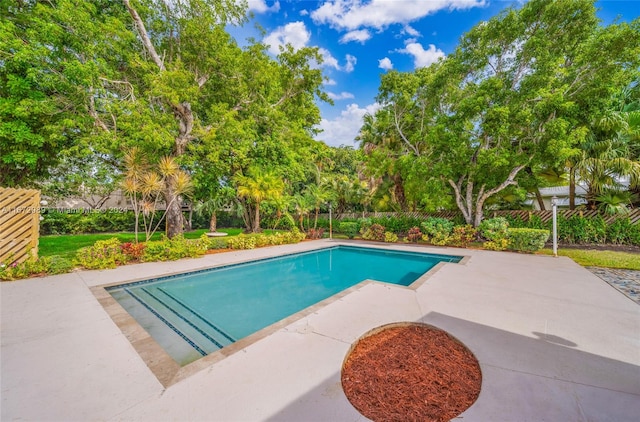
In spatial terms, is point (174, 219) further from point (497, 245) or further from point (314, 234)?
point (497, 245)

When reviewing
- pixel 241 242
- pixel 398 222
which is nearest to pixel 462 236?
pixel 398 222

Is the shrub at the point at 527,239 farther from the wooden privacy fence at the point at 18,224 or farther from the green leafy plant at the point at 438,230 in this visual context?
the wooden privacy fence at the point at 18,224

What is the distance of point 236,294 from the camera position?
17.9 ft

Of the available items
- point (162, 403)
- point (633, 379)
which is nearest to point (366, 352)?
point (162, 403)

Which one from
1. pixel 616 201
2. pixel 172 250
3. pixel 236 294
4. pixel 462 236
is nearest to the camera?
pixel 236 294

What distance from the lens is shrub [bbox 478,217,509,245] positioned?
9562mm

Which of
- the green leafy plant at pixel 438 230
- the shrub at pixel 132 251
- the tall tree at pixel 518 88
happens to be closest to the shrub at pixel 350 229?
the green leafy plant at pixel 438 230

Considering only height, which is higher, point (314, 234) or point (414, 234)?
point (414, 234)

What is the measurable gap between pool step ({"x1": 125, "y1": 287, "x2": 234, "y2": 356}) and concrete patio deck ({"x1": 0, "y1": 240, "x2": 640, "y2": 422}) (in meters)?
0.77

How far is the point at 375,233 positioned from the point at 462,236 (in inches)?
162

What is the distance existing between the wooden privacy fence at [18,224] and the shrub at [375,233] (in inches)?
478

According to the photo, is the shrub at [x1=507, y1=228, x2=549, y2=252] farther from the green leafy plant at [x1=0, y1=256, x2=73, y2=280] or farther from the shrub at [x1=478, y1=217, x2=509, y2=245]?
the green leafy plant at [x1=0, y1=256, x2=73, y2=280]

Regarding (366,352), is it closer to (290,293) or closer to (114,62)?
(290,293)

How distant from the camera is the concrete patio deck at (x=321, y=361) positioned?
1870 millimetres
